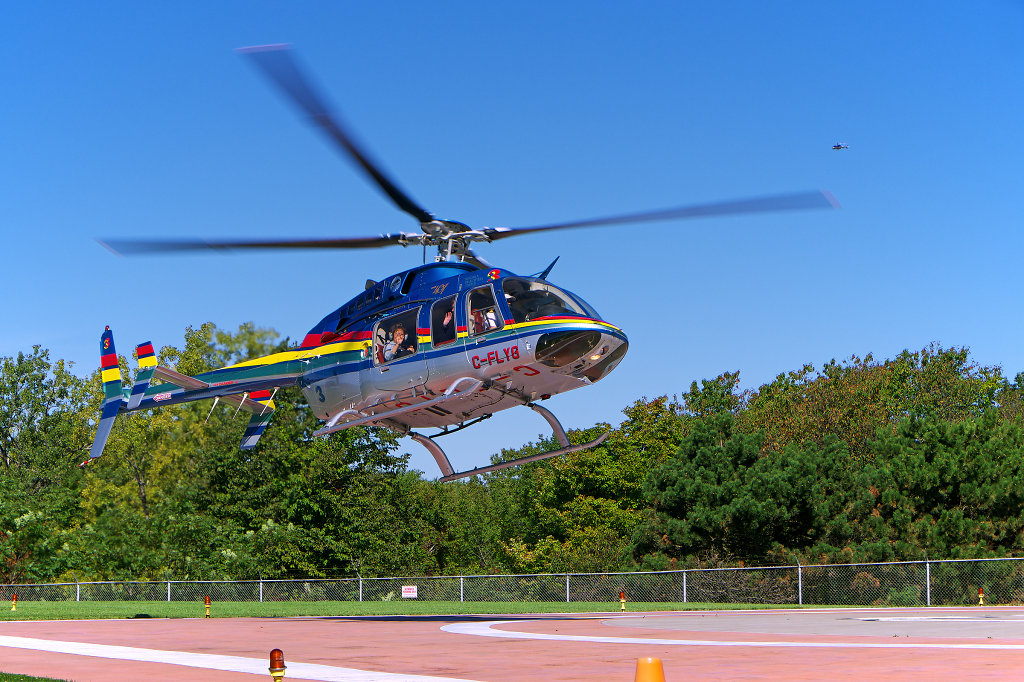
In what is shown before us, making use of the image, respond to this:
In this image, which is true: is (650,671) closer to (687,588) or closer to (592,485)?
(687,588)

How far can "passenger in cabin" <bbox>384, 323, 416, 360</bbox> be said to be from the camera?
68.2ft

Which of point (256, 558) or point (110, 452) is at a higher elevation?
point (110, 452)

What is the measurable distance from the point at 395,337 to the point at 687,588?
69.4 feet

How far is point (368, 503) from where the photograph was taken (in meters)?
64.1

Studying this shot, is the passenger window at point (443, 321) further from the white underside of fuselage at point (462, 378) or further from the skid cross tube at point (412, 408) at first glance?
the skid cross tube at point (412, 408)

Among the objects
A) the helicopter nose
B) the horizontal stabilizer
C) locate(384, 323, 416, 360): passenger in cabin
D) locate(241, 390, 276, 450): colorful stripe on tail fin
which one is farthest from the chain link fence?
locate(384, 323, 416, 360): passenger in cabin

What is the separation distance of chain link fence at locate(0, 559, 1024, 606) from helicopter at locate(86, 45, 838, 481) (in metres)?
15.4

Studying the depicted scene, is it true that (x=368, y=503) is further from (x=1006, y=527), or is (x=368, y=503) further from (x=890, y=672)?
(x=890, y=672)

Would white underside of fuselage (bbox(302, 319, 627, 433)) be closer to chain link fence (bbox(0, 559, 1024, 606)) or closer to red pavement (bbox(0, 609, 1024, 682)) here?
red pavement (bbox(0, 609, 1024, 682))

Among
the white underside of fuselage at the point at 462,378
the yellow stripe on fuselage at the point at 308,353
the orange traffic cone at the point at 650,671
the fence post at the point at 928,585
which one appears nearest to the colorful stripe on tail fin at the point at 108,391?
the yellow stripe on fuselage at the point at 308,353

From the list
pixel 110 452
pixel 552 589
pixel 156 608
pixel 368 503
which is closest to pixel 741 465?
pixel 552 589

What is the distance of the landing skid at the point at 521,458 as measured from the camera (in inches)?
814

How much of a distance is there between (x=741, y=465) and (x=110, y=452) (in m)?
42.0

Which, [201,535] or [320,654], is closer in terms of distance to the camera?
[320,654]
